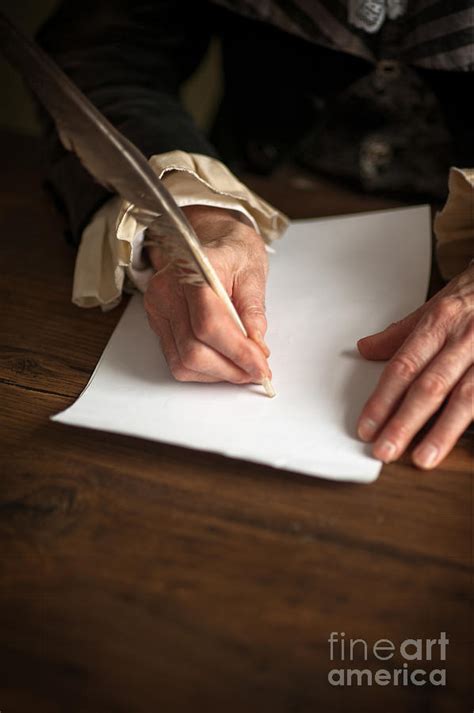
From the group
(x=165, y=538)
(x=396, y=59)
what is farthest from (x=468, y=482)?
(x=396, y=59)

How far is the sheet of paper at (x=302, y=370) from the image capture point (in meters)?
0.64

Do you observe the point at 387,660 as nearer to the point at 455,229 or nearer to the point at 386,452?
the point at 386,452

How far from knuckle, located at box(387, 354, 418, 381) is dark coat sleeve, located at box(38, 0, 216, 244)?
17.9 inches

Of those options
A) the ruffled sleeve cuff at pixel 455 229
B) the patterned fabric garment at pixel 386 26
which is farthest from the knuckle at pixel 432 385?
the patterned fabric garment at pixel 386 26

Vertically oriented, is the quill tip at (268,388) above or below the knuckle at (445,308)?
below

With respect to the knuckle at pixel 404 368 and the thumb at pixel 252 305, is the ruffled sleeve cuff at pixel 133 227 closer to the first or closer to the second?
the thumb at pixel 252 305

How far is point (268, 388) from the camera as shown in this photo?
70 cm

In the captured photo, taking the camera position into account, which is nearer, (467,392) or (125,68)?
(467,392)

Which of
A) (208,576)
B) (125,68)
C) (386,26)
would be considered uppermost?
(386,26)

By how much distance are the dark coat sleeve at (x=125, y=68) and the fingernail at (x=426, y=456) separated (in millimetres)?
541

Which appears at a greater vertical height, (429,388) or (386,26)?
(386,26)

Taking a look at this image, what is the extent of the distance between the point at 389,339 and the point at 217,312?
0.19m

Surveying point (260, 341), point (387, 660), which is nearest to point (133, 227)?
point (260, 341)

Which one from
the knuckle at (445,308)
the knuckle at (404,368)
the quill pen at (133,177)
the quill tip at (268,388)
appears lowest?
the quill tip at (268,388)
